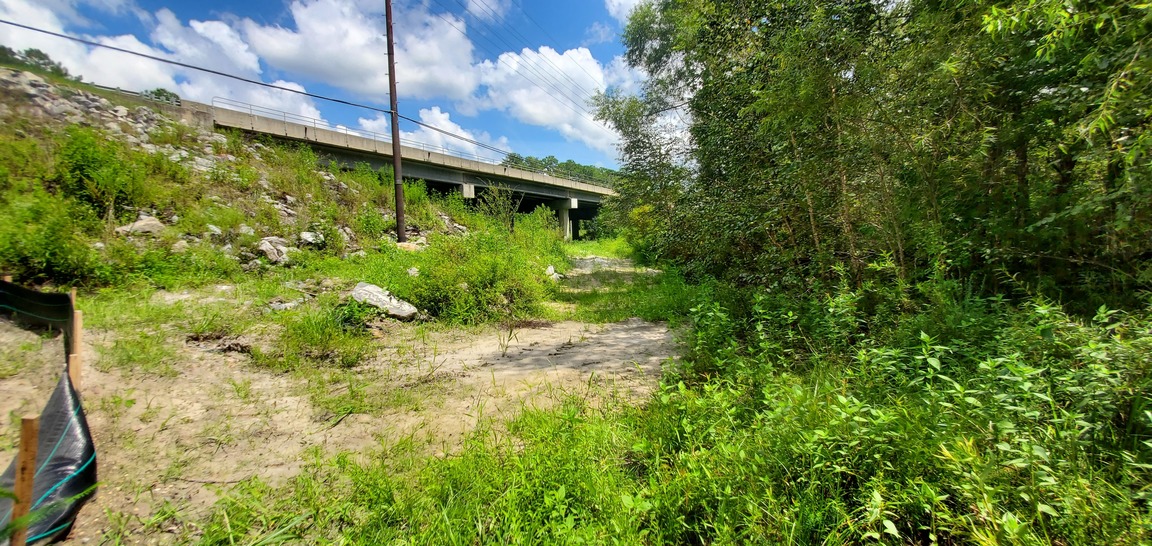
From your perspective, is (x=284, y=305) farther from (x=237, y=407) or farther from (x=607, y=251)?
(x=607, y=251)

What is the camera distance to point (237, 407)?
3568 mm

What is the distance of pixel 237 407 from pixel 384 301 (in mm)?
2794

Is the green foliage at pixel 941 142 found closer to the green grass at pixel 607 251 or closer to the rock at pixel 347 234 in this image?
the rock at pixel 347 234

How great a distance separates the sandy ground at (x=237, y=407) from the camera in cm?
251

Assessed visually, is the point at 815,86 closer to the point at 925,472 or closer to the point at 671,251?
the point at 925,472

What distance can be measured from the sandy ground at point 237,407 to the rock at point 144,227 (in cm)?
393

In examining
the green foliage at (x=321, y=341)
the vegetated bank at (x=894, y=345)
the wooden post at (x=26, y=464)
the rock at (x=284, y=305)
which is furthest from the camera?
the rock at (x=284, y=305)

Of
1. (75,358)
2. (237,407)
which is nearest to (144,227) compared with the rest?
(75,358)

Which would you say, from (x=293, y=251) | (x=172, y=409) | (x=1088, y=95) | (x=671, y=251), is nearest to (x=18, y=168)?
(x=293, y=251)

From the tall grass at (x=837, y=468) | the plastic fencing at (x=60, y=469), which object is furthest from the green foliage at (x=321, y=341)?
the tall grass at (x=837, y=468)

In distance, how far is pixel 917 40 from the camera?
364cm

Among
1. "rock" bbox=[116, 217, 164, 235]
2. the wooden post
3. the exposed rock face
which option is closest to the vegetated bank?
the wooden post

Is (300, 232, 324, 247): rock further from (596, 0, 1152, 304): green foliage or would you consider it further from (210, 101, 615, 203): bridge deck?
(596, 0, 1152, 304): green foliage

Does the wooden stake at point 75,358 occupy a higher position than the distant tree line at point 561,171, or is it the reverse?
the distant tree line at point 561,171
